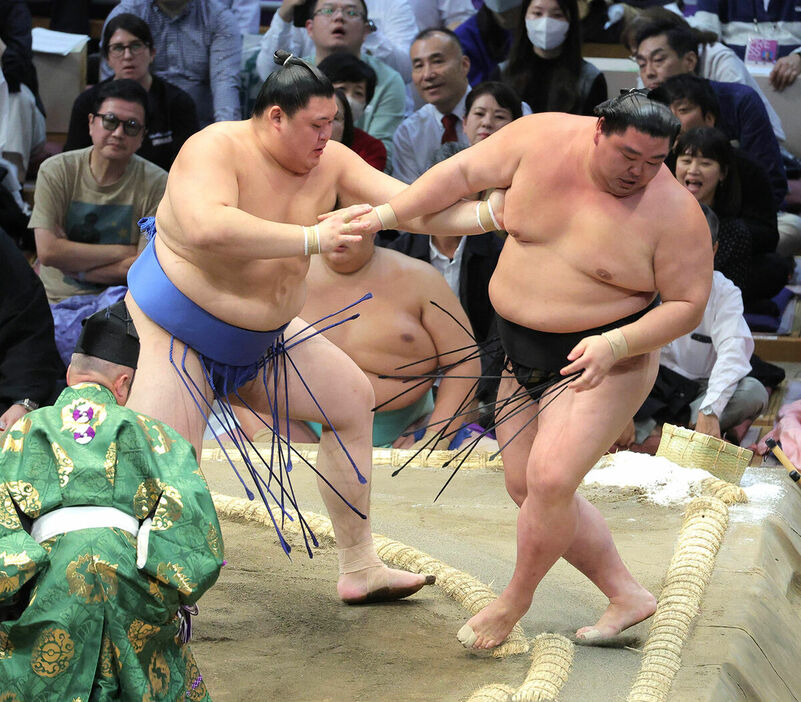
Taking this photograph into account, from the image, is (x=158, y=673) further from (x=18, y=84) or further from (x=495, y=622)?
(x=18, y=84)

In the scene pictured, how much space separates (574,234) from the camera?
84.7 inches

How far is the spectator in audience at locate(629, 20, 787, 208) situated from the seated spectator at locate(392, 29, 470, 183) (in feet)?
2.38

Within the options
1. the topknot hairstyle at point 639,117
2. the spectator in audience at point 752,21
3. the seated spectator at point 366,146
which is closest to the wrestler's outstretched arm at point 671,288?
the topknot hairstyle at point 639,117

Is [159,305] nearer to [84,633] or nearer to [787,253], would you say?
[84,633]

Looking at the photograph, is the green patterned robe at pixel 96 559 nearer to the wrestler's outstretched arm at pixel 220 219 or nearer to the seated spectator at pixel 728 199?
the wrestler's outstretched arm at pixel 220 219

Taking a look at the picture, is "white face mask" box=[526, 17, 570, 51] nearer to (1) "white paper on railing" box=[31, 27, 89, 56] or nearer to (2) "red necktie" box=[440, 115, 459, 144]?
(2) "red necktie" box=[440, 115, 459, 144]

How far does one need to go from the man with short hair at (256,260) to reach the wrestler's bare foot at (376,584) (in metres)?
0.26

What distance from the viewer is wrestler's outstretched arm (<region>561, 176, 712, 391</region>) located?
2.05 meters

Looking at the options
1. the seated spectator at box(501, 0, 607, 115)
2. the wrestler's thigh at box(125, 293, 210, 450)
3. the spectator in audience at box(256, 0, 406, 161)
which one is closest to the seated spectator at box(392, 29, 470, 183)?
the spectator in audience at box(256, 0, 406, 161)

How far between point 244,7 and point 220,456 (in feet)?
7.98

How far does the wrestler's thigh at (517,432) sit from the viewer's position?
7.55 ft

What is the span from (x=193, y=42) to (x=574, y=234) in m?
3.11

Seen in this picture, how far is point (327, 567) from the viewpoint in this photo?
287 centimetres

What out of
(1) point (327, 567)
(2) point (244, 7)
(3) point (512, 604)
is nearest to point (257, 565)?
(1) point (327, 567)
